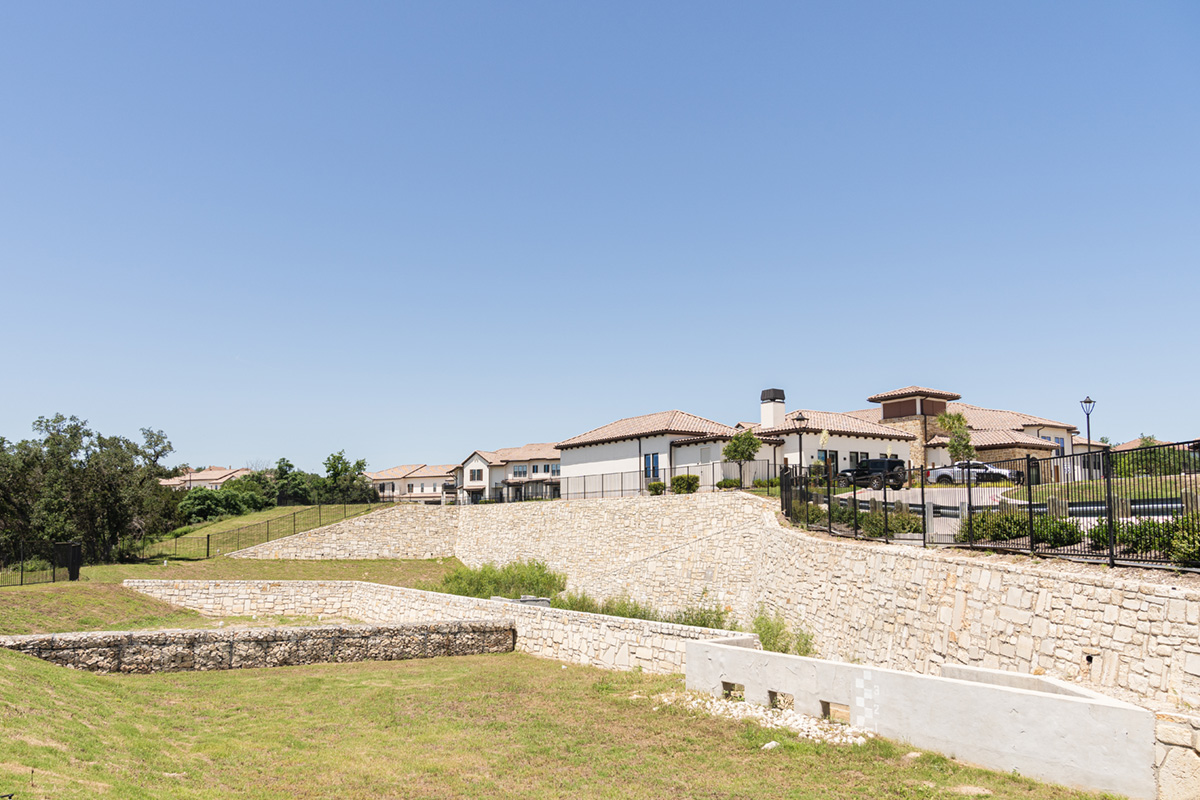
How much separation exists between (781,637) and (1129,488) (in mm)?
10902

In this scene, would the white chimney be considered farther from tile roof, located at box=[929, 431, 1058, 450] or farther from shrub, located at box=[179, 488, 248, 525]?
shrub, located at box=[179, 488, 248, 525]

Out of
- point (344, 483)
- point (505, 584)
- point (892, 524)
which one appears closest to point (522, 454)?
point (344, 483)

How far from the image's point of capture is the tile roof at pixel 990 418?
56.2 meters

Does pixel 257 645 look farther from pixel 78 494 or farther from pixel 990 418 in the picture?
pixel 990 418

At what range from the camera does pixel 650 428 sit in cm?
4700

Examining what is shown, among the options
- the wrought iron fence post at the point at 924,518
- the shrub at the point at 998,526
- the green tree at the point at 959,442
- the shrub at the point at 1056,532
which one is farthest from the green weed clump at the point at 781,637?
the green tree at the point at 959,442

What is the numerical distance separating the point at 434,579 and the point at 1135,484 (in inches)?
1442

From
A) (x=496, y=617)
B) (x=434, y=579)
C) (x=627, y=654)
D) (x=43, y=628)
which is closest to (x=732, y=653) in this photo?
(x=627, y=654)

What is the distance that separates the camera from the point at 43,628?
75.4 ft

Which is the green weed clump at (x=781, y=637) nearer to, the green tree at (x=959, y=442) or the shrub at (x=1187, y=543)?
the shrub at (x=1187, y=543)

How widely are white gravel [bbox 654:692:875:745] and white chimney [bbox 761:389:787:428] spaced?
34965 millimetres

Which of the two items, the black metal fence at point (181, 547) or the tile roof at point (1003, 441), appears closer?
the black metal fence at point (181, 547)

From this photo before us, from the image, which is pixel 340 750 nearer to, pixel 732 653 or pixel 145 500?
pixel 732 653

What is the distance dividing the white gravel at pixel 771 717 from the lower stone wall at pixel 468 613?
4.03ft
